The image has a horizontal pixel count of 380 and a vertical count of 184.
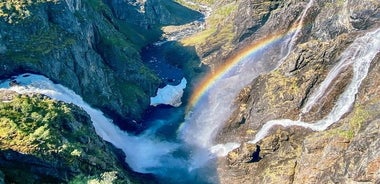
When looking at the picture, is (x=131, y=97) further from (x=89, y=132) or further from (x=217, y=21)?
(x=217, y=21)

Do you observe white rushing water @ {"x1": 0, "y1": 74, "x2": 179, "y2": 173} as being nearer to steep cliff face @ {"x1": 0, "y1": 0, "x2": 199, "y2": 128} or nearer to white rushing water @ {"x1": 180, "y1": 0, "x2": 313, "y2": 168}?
steep cliff face @ {"x1": 0, "y1": 0, "x2": 199, "y2": 128}

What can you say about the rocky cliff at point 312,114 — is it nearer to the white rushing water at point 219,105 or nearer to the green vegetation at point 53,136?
the white rushing water at point 219,105

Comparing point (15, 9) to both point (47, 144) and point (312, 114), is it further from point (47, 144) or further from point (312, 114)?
point (312, 114)

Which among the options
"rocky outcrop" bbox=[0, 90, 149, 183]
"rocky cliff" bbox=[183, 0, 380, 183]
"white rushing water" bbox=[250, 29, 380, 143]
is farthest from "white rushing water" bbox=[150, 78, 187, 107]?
"rocky outcrop" bbox=[0, 90, 149, 183]

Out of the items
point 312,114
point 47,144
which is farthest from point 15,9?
point 312,114

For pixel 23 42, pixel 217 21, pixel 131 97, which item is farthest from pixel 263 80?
pixel 217 21

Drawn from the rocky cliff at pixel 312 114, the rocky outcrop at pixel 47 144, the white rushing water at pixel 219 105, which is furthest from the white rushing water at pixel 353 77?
the rocky outcrop at pixel 47 144
